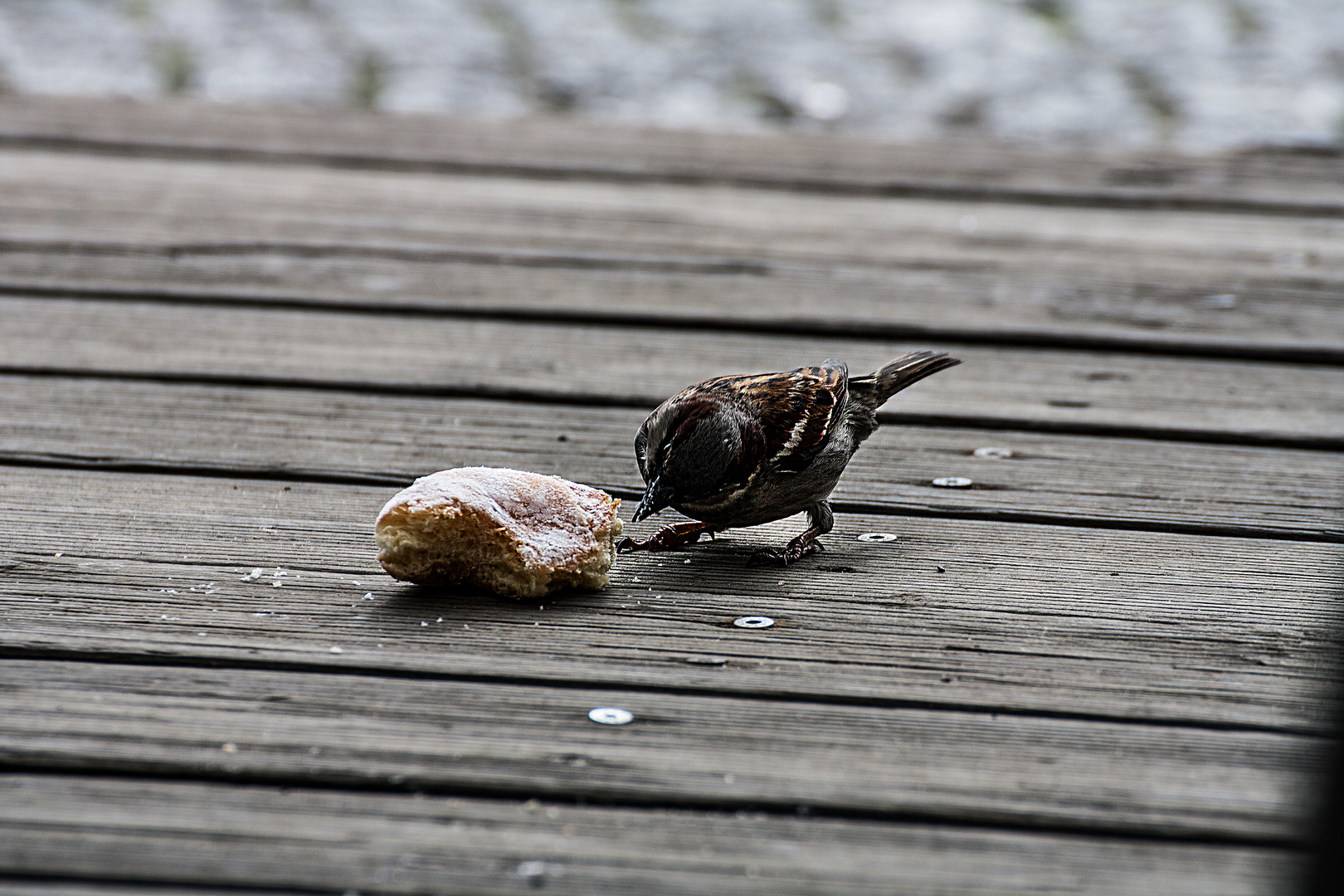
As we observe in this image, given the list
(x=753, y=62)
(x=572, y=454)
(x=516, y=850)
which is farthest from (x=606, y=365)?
(x=753, y=62)

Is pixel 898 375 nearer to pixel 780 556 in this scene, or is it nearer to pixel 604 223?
pixel 780 556

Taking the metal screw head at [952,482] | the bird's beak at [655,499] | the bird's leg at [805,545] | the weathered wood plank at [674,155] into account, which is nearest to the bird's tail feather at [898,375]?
the metal screw head at [952,482]

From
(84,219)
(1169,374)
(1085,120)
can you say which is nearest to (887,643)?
(1169,374)

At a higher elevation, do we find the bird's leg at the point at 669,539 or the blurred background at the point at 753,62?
the blurred background at the point at 753,62

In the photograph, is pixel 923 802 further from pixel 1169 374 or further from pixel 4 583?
pixel 1169 374

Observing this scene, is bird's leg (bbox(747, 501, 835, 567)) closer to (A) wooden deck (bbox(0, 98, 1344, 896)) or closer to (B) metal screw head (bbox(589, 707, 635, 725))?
(A) wooden deck (bbox(0, 98, 1344, 896))

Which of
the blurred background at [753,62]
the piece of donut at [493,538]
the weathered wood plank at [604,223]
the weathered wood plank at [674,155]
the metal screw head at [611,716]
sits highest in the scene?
the blurred background at [753,62]

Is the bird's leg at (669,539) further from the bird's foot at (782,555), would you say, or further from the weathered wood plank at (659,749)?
the weathered wood plank at (659,749)
